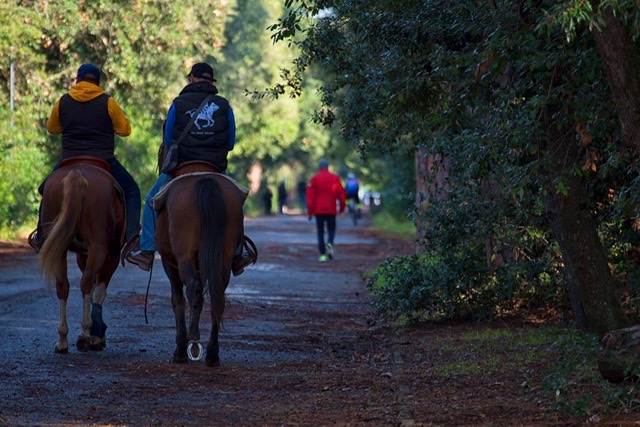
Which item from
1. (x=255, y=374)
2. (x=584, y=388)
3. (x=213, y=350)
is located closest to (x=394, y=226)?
(x=213, y=350)

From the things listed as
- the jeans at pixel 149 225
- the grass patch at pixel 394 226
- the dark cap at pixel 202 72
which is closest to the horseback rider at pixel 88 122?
the jeans at pixel 149 225

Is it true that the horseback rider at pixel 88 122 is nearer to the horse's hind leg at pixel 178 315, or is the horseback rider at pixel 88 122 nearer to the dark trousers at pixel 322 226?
the horse's hind leg at pixel 178 315

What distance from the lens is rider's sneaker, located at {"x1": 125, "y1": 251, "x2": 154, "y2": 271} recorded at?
38.9 ft

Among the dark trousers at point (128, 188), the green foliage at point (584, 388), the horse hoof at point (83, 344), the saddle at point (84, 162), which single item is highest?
the saddle at point (84, 162)

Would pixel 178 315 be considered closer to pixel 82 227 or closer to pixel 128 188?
pixel 82 227

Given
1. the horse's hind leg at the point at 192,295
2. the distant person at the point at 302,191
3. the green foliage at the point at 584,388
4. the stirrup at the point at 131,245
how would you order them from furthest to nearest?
the distant person at the point at 302,191 → the stirrup at the point at 131,245 → the horse's hind leg at the point at 192,295 → the green foliage at the point at 584,388

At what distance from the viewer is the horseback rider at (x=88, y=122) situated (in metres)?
12.3

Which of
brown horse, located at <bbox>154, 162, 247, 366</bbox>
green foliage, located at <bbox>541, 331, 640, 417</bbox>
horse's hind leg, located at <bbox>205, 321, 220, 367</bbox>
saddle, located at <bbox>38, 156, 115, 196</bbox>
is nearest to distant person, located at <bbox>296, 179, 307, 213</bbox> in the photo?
saddle, located at <bbox>38, 156, 115, 196</bbox>

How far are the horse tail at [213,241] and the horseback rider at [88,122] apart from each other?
1.63 metres

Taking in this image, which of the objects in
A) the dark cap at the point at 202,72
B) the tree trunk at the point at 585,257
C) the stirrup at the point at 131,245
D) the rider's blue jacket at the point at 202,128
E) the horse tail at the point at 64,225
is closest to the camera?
the tree trunk at the point at 585,257

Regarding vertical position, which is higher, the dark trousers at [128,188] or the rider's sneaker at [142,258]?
the dark trousers at [128,188]

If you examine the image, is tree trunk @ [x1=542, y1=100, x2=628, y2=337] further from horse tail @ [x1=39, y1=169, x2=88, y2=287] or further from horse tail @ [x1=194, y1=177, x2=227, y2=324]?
horse tail @ [x1=39, y1=169, x2=88, y2=287]

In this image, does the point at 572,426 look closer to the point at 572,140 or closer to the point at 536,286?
the point at 572,140

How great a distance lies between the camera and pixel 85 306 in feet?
39.3
